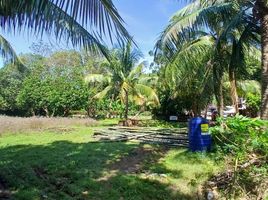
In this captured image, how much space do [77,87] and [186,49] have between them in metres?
18.3

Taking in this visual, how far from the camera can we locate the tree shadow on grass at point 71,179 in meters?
6.09

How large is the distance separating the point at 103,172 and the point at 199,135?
295cm

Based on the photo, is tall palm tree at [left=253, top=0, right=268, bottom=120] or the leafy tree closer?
tall palm tree at [left=253, top=0, right=268, bottom=120]

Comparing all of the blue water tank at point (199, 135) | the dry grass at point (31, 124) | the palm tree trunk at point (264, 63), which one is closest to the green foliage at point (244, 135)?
the palm tree trunk at point (264, 63)

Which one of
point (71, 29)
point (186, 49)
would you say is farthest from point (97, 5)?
point (186, 49)

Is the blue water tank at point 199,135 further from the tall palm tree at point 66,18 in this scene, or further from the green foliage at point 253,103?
the green foliage at point 253,103

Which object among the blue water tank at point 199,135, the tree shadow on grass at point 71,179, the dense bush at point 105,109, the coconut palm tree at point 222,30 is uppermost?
the coconut palm tree at point 222,30

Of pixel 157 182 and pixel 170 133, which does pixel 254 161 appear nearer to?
pixel 157 182

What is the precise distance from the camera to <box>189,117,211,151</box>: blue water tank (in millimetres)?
9062

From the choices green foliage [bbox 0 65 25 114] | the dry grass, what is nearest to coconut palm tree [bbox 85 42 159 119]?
the dry grass

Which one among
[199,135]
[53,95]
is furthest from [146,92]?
[199,135]

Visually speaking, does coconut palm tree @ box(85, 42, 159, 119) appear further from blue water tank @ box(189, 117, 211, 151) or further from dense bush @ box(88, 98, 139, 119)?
blue water tank @ box(189, 117, 211, 151)

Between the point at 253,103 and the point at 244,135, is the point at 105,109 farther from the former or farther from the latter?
the point at 244,135

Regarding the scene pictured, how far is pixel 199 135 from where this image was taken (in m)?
9.04
